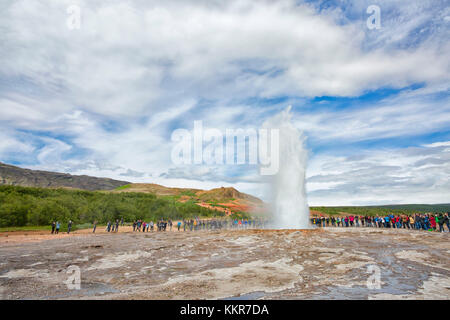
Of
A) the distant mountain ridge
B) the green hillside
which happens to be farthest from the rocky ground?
the distant mountain ridge

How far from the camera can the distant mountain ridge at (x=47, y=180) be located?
106 m

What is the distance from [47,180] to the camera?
12562cm

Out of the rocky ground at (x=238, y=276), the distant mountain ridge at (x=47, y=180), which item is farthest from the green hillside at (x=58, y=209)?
the distant mountain ridge at (x=47, y=180)

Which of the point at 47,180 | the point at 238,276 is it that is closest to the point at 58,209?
the point at 238,276

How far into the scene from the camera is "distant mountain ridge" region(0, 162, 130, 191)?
10554cm

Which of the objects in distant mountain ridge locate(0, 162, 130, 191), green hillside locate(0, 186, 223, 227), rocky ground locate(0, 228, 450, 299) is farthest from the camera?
distant mountain ridge locate(0, 162, 130, 191)

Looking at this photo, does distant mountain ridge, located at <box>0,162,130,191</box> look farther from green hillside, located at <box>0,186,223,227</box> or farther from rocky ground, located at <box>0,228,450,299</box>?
rocky ground, located at <box>0,228,450,299</box>

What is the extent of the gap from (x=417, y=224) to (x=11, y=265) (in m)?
32.8

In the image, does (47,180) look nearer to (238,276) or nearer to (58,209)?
(58,209)

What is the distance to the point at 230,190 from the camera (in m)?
103

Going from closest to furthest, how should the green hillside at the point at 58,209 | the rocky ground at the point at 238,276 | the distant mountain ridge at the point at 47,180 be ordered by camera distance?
the rocky ground at the point at 238,276 < the green hillside at the point at 58,209 < the distant mountain ridge at the point at 47,180

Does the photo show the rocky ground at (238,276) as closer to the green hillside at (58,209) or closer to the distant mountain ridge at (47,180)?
the green hillside at (58,209)

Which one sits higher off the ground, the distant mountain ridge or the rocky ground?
the distant mountain ridge
